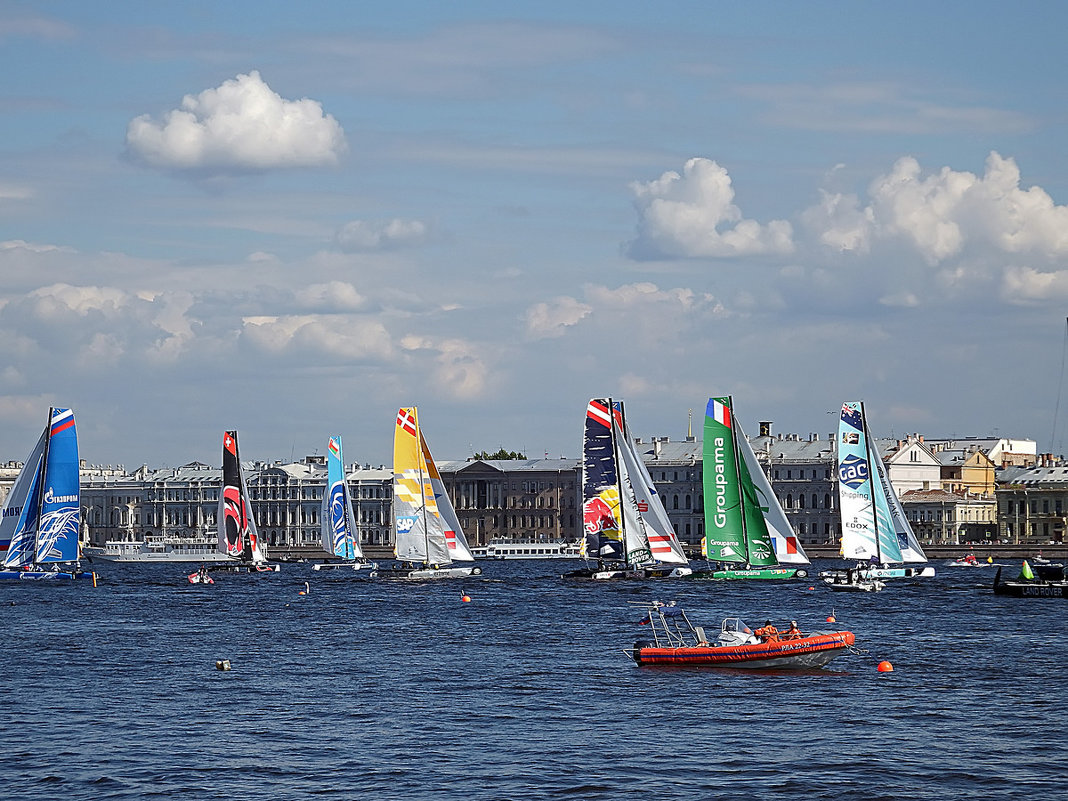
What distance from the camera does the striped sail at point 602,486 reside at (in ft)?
292

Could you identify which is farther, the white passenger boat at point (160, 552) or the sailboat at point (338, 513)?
the white passenger boat at point (160, 552)

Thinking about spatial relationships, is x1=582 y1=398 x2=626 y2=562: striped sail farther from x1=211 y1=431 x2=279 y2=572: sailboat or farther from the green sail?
x1=211 y1=431 x2=279 y2=572: sailboat

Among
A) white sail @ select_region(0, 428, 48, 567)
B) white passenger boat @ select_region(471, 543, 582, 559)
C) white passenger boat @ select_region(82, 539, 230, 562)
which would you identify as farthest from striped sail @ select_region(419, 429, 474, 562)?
white passenger boat @ select_region(471, 543, 582, 559)

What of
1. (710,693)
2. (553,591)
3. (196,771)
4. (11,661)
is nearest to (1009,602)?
(553,591)

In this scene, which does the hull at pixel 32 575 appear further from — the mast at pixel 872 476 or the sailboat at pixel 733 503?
the mast at pixel 872 476

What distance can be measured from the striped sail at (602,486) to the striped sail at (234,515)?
41943 millimetres

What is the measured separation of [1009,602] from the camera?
2940 inches

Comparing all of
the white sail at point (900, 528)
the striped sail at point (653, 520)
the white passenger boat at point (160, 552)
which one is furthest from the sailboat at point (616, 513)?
the white passenger boat at point (160, 552)

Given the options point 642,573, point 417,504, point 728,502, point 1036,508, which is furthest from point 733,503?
point 1036,508

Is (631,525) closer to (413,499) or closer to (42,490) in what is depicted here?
(413,499)

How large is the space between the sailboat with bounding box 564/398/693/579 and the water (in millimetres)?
21896

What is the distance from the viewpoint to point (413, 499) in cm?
8975

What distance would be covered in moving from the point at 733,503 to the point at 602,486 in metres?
9.86

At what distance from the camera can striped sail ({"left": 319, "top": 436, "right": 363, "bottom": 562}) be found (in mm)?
120062
